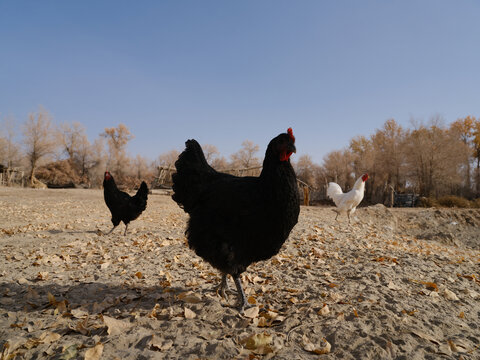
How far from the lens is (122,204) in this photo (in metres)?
7.53

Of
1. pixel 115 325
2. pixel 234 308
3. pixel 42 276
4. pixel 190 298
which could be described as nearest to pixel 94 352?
pixel 115 325

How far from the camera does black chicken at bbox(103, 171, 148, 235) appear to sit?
24.6 ft

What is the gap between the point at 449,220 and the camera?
632 inches

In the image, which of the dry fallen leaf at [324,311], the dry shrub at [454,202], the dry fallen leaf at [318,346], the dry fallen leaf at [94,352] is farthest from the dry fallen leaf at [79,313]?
the dry shrub at [454,202]

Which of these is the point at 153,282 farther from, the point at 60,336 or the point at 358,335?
the point at 358,335

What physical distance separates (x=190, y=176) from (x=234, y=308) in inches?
70.3

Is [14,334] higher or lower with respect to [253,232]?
lower

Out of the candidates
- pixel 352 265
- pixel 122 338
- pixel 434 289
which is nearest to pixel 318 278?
pixel 352 265

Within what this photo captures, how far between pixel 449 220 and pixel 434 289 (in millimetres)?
16643

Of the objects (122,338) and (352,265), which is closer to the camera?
(122,338)

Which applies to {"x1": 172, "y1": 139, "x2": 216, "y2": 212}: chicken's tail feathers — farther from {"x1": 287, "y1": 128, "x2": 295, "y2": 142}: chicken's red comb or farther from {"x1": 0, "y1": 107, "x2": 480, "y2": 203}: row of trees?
{"x1": 0, "y1": 107, "x2": 480, "y2": 203}: row of trees

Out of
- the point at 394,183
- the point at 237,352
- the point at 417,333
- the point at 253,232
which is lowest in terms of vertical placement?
the point at 237,352

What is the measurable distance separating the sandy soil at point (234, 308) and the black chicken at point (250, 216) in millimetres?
613

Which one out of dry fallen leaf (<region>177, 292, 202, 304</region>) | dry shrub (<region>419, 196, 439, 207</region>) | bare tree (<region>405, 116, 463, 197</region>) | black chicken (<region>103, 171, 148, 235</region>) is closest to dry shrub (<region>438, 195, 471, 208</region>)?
dry shrub (<region>419, 196, 439, 207</region>)
